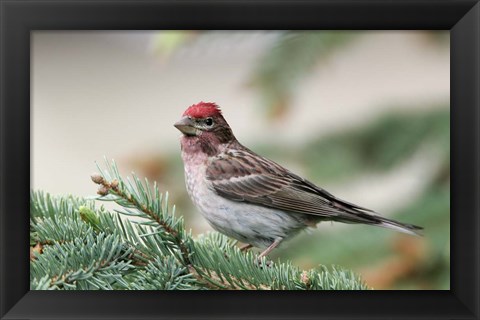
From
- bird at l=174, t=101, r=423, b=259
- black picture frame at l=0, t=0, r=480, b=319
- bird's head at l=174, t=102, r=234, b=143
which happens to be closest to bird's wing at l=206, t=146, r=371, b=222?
bird at l=174, t=101, r=423, b=259

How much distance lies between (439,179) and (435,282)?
1.24 feet

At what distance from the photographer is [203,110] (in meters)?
4.20

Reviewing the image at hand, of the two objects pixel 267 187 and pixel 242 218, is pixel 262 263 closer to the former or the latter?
pixel 242 218

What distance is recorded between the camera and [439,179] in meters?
4.05

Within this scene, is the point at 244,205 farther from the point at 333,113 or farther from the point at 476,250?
the point at 476,250

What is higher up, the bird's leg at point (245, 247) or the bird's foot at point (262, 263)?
the bird's leg at point (245, 247)

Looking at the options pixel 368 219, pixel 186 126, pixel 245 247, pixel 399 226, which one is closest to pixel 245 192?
pixel 245 247

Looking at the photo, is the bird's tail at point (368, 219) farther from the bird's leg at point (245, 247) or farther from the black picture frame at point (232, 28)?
the bird's leg at point (245, 247)

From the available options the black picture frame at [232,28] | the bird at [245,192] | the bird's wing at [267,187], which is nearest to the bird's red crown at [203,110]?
the bird at [245,192]

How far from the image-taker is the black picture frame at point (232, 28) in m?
3.82

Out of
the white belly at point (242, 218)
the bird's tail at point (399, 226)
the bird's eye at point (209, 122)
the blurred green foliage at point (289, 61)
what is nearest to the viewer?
the bird's tail at point (399, 226)

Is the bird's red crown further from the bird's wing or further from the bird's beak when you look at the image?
the bird's wing

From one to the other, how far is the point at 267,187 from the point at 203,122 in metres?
0.36

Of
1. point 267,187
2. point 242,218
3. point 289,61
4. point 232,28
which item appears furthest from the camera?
point 267,187
